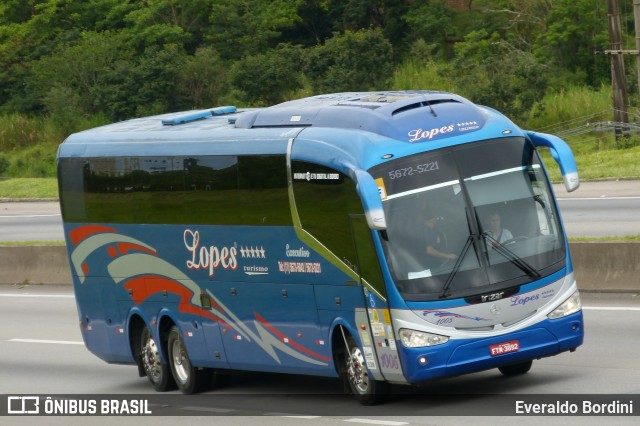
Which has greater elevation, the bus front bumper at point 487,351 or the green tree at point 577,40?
the bus front bumper at point 487,351

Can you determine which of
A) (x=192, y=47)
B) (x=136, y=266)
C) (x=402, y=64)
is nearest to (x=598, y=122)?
(x=402, y=64)

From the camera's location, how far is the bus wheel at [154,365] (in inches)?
623

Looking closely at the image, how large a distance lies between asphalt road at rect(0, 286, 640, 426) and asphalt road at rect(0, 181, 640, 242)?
26.3 ft

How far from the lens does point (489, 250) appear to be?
12.0m

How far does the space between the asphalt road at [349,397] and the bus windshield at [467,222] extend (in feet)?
3.88

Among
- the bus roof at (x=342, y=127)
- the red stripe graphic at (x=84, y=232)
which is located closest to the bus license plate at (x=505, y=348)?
the bus roof at (x=342, y=127)

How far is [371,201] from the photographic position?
11.5 m

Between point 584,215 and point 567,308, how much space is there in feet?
55.4

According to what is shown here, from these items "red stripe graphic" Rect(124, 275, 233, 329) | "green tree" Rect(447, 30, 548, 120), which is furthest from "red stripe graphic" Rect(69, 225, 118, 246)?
"green tree" Rect(447, 30, 548, 120)

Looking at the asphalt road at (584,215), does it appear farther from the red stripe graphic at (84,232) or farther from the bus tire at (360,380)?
the bus tire at (360,380)

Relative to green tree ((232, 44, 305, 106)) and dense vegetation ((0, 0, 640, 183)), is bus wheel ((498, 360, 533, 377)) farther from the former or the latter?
green tree ((232, 44, 305, 106))

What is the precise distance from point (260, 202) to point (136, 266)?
2.99 metres

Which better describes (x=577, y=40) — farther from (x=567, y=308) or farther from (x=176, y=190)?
(x=567, y=308)

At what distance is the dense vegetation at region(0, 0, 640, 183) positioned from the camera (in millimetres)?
51031
